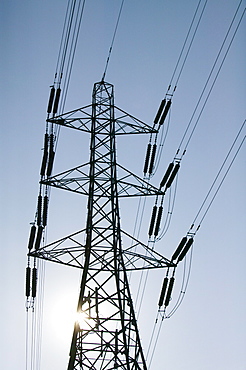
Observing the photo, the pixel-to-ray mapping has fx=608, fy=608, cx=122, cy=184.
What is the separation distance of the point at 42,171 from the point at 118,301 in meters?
5.13

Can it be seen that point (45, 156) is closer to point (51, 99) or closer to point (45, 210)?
point (45, 210)

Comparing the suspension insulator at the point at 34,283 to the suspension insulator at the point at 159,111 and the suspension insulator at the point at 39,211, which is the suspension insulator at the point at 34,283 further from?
the suspension insulator at the point at 159,111

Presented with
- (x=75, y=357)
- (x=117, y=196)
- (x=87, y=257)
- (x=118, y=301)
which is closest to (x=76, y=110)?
(x=117, y=196)

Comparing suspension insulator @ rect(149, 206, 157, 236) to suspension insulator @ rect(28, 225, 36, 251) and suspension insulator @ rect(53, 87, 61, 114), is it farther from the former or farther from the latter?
suspension insulator @ rect(53, 87, 61, 114)

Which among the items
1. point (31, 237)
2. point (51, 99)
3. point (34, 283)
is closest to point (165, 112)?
point (51, 99)

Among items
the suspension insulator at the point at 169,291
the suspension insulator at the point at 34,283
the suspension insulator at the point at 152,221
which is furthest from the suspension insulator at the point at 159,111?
the suspension insulator at the point at 34,283

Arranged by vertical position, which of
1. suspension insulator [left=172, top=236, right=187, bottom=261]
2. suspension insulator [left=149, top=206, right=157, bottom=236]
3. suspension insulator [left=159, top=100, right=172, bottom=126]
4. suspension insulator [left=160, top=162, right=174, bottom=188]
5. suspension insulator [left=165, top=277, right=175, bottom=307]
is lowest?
suspension insulator [left=165, top=277, right=175, bottom=307]

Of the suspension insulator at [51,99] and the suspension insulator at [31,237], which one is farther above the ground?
the suspension insulator at [51,99]

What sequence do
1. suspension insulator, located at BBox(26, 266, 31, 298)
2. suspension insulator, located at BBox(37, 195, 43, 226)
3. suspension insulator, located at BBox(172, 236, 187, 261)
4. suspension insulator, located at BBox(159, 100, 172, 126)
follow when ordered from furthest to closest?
suspension insulator, located at BBox(159, 100, 172, 126)
suspension insulator, located at BBox(37, 195, 43, 226)
suspension insulator, located at BBox(26, 266, 31, 298)
suspension insulator, located at BBox(172, 236, 187, 261)

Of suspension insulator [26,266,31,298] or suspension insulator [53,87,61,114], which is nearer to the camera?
suspension insulator [26,266,31,298]

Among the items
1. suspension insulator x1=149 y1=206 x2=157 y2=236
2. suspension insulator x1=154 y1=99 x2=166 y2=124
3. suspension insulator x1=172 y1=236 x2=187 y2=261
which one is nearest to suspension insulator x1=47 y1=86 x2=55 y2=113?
suspension insulator x1=154 y1=99 x2=166 y2=124

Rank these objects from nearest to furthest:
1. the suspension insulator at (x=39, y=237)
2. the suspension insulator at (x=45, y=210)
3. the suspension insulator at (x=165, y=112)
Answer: the suspension insulator at (x=39, y=237)
the suspension insulator at (x=45, y=210)
the suspension insulator at (x=165, y=112)

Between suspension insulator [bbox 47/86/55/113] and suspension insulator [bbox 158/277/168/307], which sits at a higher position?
suspension insulator [bbox 47/86/55/113]

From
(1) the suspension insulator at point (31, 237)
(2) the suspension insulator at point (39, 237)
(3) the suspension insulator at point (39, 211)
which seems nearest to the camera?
(1) the suspension insulator at point (31, 237)
